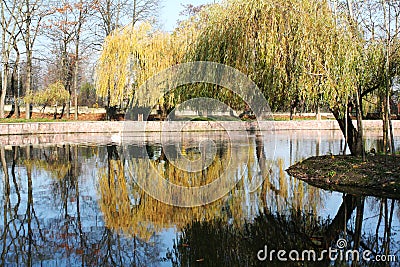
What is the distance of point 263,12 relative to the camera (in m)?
9.93

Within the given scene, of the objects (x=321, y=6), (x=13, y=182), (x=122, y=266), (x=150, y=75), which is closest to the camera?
(x=122, y=266)

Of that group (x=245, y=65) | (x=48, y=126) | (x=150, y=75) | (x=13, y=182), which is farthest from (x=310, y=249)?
(x=48, y=126)

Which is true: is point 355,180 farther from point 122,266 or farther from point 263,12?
point 122,266

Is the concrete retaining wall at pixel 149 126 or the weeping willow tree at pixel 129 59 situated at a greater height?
the weeping willow tree at pixel 129 59

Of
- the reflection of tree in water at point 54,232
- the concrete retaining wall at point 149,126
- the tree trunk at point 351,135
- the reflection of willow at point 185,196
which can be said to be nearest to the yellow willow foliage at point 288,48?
the tree trunk at point 351,135

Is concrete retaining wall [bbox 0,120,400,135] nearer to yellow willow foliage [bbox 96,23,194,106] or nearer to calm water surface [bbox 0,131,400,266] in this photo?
yellow willow foliage [bbox 96,23,194,106]

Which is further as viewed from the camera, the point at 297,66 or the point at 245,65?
the point at 245,65

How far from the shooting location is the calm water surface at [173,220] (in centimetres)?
467

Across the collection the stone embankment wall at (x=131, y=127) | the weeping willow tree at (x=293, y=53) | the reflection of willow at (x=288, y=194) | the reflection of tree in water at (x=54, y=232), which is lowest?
the reflection of tree in water at (x=54, y=232)

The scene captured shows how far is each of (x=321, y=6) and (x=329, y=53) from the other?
1.30m

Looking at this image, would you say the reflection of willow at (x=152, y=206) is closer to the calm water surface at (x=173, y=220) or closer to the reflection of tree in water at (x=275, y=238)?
the calm water surface at (x=173, y=220)

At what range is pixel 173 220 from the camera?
6.08 meters

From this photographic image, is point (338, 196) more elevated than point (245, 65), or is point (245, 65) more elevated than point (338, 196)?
point (245, 65)

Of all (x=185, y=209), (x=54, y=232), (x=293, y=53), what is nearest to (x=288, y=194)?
(x=185, y=209)
